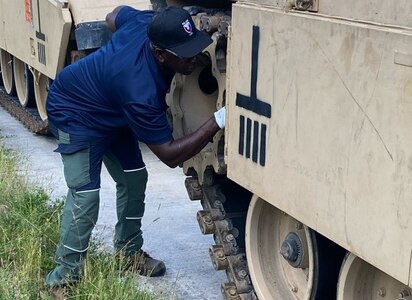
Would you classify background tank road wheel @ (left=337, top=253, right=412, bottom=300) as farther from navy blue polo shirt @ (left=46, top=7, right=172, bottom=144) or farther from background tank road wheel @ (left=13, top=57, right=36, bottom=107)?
background tank road wheel @ (left=13, top=57, right=36, bottom=107)

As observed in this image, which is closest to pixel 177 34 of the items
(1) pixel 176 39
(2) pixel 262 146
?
(1) pixel 176 39

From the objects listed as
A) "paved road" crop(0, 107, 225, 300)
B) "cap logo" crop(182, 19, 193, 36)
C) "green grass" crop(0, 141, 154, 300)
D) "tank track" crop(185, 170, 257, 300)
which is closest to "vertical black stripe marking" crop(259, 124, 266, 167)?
"cap logo" crop(182, 19, 193, 36)

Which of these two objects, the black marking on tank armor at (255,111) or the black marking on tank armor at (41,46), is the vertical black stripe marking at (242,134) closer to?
the black marking on tank armor at (255,111)

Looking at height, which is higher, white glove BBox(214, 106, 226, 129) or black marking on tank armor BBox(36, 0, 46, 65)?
white glove BBox(214, 106, 226, 129)

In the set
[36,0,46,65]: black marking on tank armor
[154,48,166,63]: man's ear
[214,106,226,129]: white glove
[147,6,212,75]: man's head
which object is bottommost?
[36,0,46,65]: black marking on tank armor

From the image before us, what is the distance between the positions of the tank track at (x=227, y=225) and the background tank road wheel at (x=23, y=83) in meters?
4.83

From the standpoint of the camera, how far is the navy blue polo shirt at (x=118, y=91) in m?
4.01

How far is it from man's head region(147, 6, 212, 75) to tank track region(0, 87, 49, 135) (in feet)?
14.7

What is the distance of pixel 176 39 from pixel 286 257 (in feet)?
3.41

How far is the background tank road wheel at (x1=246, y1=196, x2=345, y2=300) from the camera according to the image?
12.2ft

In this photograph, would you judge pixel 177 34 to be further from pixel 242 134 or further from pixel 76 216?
pixel 76 216

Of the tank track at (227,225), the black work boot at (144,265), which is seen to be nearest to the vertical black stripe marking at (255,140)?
the tank track at (227,225)

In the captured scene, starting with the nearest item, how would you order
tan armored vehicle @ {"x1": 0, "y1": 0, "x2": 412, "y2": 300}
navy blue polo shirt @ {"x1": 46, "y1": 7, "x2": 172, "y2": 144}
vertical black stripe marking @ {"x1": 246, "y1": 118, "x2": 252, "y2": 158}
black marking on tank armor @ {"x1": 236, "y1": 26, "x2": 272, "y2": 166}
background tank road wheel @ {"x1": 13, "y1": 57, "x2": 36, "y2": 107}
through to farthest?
tan armored vehicle @ {"x1": 0, "y1": 0, "x2": 412, "y2": 300} → black marking on tank armor @ {"x1": 236, "y1": 26, "x2": 272, "y2": 166} → vertical black stripe marking @ {"x1": 246, "y1": 118, "x2": 252, "y2": 158} → navy blue polo shirt @ {"x1": 46, "y1": 7, "x2": 172, "y2": 144} → background tank road wheel @ {"x1": 13, "y1": 57, "x2": 36, "y2": 107}

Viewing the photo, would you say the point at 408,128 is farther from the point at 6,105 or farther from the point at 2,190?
the point at 6,105
